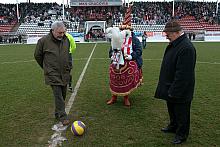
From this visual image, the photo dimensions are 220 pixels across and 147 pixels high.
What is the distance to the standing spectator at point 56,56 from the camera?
5191mm

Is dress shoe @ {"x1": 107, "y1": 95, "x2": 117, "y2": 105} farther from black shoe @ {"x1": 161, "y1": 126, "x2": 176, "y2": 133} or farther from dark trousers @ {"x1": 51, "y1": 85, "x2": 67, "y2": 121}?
black shoe @ {"x1": 161, "y1": 126, "x2": 176, "y2": 133}

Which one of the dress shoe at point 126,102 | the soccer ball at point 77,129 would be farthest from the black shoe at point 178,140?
the dress shoe at point 126,102

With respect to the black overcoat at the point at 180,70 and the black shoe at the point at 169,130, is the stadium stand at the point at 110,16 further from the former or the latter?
the black overcoat at the point at 180,70

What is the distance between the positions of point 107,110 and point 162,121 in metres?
1.29

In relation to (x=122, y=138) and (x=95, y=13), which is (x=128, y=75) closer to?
(x=122, y=138)

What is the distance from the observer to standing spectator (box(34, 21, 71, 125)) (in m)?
5.19

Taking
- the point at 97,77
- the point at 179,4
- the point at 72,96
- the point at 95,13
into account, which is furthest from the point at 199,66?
the point at 179,4

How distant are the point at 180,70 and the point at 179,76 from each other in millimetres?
87

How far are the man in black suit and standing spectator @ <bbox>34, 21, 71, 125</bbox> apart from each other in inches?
70.0

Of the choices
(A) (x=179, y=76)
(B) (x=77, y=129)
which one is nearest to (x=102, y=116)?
(B) (x=77, y=129)

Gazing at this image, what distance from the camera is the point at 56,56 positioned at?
5238 millimetres

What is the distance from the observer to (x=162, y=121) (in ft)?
18.4

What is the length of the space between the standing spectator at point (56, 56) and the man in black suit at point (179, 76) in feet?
5.84

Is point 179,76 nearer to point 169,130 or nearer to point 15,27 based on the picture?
point 169,130
